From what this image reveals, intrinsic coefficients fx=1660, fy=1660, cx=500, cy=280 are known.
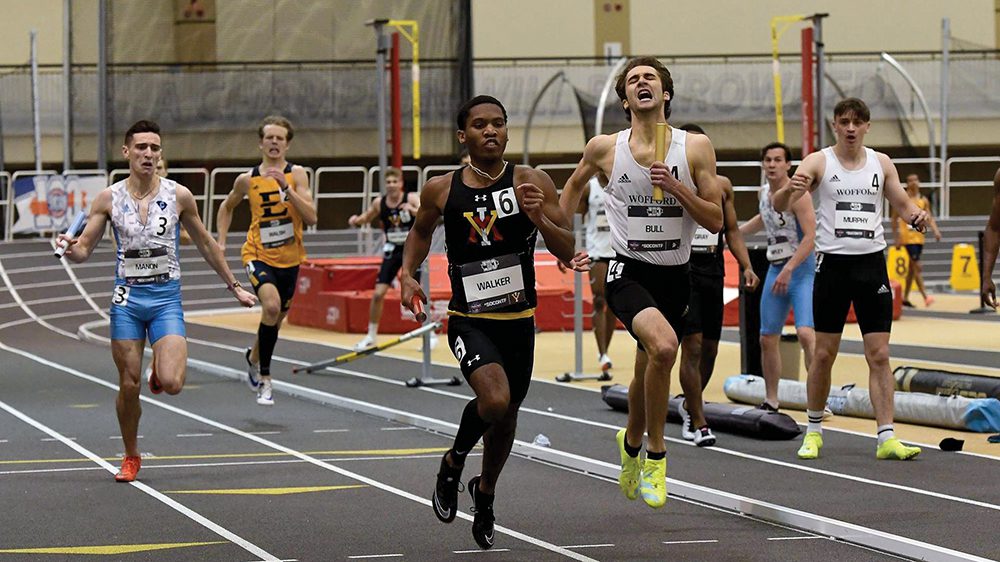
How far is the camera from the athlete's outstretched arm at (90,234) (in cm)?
861

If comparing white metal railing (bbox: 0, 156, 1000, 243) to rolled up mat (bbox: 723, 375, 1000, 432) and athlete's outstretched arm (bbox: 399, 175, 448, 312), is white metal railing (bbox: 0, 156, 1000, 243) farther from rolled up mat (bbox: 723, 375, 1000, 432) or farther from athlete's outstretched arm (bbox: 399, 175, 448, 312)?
athlete's outstretched arm (bbox: 399, 175, 448, 312)

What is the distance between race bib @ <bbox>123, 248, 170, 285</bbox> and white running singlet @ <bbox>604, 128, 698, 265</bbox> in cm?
272

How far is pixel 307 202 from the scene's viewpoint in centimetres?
1248

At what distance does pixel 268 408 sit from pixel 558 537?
5738mm

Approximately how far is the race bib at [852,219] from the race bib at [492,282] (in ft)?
10.1

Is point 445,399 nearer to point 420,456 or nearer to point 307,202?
point 307,202

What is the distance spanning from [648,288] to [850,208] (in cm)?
214

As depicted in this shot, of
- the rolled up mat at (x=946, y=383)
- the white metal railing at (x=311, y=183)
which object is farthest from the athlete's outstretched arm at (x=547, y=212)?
the white metal railing at (x=311, y=183)

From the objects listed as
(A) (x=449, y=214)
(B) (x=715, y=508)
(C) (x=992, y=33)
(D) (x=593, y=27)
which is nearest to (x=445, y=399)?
(B) (x=715, y=508)

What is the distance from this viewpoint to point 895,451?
29.7 ft

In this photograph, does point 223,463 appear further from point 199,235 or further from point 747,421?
point 747,421

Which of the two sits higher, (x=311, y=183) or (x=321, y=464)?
(x=311, y=183)

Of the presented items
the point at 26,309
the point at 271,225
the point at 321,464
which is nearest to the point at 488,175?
the point at 321,464

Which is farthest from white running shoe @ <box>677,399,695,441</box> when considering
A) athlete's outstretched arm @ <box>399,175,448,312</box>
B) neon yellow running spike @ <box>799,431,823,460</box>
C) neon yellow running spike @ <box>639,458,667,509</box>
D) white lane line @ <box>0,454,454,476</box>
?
athlete's outstretched arm @ <box>399,175,448,312</box>
